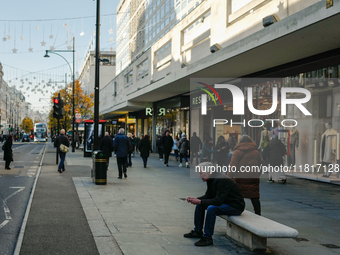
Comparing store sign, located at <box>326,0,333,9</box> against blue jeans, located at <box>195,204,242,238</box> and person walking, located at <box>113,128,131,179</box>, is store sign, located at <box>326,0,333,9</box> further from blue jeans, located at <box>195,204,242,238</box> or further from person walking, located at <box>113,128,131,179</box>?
person walking, located at <box>113,128,131,179</box>

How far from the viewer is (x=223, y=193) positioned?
5.79 meters

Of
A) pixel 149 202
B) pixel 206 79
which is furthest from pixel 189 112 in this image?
pixel 149 202

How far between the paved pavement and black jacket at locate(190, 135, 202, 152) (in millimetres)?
6133

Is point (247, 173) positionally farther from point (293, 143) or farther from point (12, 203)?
point (293, 143)

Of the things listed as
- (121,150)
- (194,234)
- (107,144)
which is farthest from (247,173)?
(107,144)

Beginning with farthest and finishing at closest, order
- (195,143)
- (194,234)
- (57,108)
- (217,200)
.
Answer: (57,108), (195,143), (194,234), (217,200)

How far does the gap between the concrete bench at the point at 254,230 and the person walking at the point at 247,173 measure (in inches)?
52.4

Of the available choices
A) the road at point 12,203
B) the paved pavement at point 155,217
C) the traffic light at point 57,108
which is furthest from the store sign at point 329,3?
the traffic light at point 57,108

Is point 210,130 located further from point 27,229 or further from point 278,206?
point 27,229

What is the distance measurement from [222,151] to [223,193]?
32.9ft

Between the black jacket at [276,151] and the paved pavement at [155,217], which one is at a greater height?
the black jacket at [276,151]

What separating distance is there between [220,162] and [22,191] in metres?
7.94

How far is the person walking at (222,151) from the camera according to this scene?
51.4 feet

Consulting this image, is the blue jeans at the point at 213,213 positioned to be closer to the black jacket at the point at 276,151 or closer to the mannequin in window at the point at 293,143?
the black jacket at the point at 276,151
